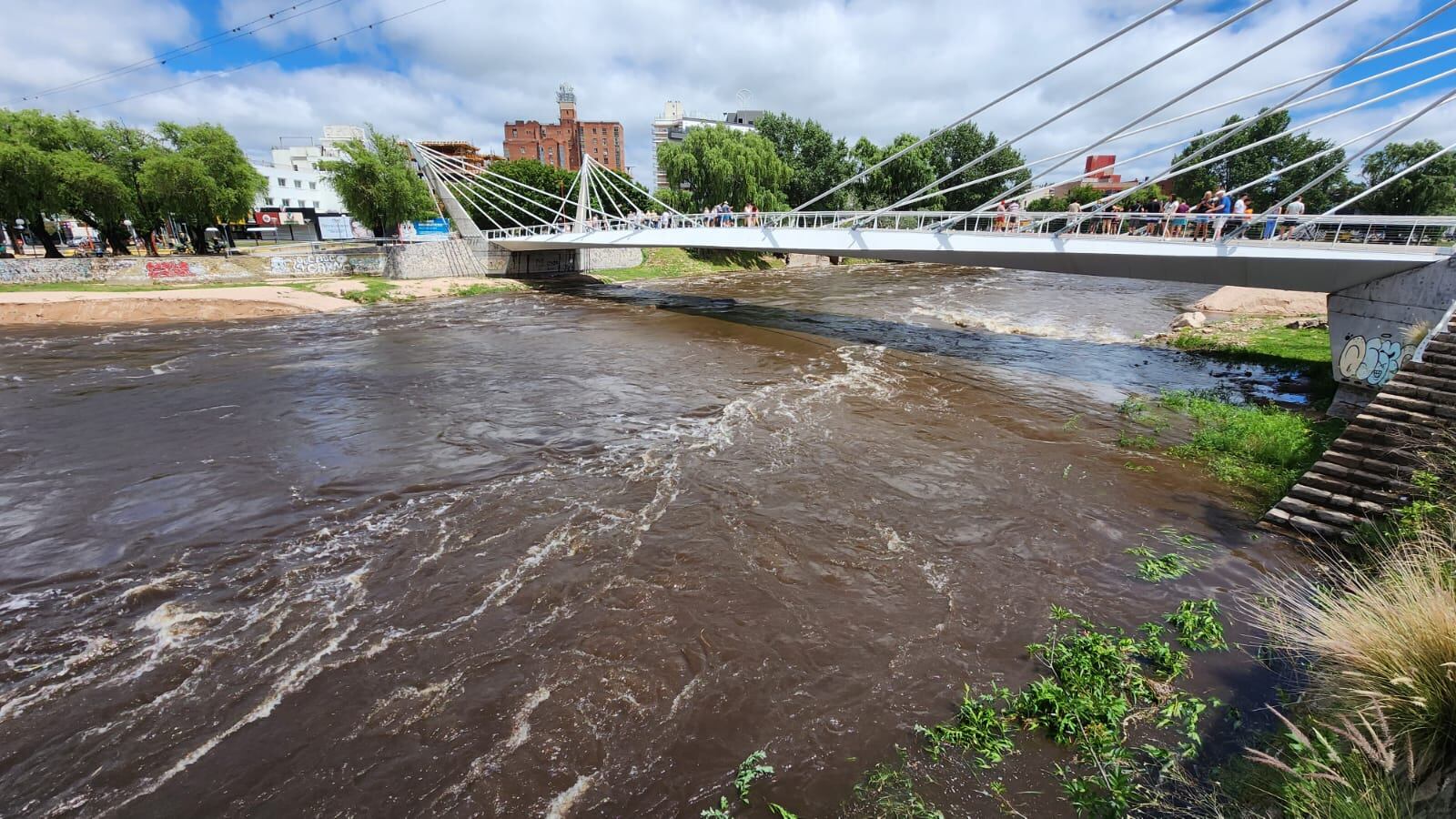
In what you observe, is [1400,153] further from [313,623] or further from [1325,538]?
[313,623]

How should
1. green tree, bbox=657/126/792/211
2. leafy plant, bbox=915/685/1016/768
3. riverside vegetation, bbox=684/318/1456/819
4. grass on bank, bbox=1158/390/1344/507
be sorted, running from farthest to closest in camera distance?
green tree, bbox=657/126/792/211, grass on bank, bbox=1158/390/1344/507, leafy plant, bbox=915/685/1016/768, riverside vegetation, bbox=684/318/1456/819

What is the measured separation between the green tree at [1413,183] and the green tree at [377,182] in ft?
236

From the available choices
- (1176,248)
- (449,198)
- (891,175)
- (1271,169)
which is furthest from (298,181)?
(1271,169)

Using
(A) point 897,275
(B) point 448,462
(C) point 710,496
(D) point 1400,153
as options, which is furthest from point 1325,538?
(D) point 1400,153

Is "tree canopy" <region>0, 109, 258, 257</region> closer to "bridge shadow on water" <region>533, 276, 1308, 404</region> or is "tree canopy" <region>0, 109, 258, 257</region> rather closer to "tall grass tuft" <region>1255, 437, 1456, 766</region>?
"bridge shadow on water" <region>533, 276, 1308, 404</region>

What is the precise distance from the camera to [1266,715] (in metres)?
4.65

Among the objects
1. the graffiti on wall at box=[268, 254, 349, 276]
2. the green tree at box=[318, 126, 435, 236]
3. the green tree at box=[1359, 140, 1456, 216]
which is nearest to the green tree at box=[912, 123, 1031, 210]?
the green tree at box=[1359, 140, 1456, 216]

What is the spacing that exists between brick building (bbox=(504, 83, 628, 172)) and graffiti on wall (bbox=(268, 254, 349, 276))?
82.0 m

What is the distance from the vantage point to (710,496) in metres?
9.05

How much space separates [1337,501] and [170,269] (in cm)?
3994

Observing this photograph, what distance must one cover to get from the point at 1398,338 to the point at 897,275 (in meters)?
36.0

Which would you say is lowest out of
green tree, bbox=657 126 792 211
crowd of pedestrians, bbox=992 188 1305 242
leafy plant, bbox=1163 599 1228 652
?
leafy plant, bbox=1163 599 1228 652

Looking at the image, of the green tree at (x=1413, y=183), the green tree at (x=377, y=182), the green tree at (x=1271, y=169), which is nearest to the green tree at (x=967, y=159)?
the green tree at (x=1271, y=169)

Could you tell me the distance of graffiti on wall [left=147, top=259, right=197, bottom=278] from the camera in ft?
91.0
